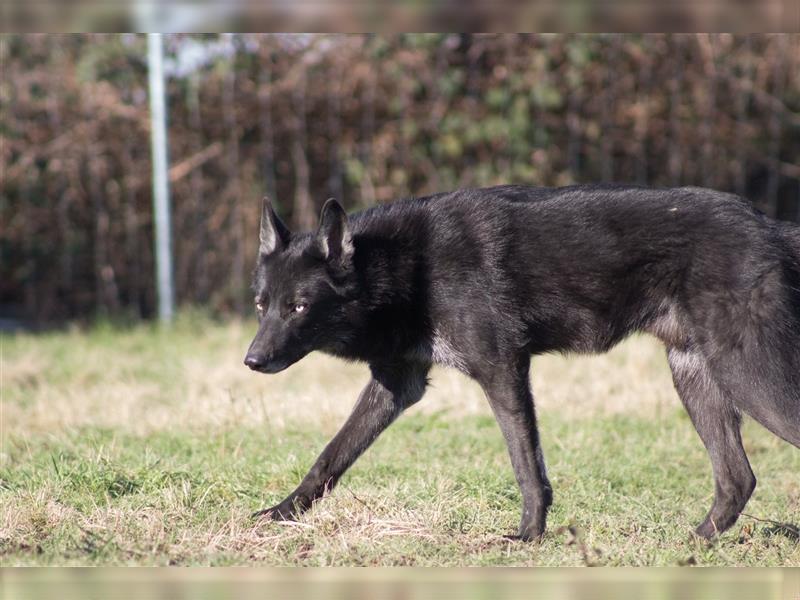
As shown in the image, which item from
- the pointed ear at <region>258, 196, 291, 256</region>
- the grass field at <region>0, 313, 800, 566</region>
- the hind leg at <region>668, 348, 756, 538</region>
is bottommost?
the grass field at <region>0, 313, 800, 566</region>

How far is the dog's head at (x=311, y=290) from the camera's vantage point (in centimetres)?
452

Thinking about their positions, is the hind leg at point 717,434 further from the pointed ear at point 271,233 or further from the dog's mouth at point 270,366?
the pointed ear at point 271,233

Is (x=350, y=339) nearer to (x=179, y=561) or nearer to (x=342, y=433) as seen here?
(x=342, y=433)

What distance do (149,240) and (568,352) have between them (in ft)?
20.1

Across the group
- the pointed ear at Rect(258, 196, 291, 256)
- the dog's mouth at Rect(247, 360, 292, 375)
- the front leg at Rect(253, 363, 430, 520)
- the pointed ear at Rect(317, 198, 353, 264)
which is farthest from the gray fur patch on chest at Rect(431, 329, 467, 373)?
the pointed ear at Rect(258, 196, 291, 256)

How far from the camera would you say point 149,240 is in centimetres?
981

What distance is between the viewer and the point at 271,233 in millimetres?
4730

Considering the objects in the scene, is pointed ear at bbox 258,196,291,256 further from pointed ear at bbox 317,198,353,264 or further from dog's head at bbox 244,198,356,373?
pointed ear at bbox 317,198,353,264

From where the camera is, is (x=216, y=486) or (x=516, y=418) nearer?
(x=516, y=418)

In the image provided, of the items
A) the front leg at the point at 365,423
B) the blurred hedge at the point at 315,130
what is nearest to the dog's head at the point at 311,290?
the front leg at the point at 365,423

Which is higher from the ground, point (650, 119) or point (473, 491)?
point (650, 119)

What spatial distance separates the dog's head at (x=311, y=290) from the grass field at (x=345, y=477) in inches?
27.6

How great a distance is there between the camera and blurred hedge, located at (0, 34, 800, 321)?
9430 mm

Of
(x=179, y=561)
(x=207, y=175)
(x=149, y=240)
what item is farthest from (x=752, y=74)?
(x=179, y=561)
